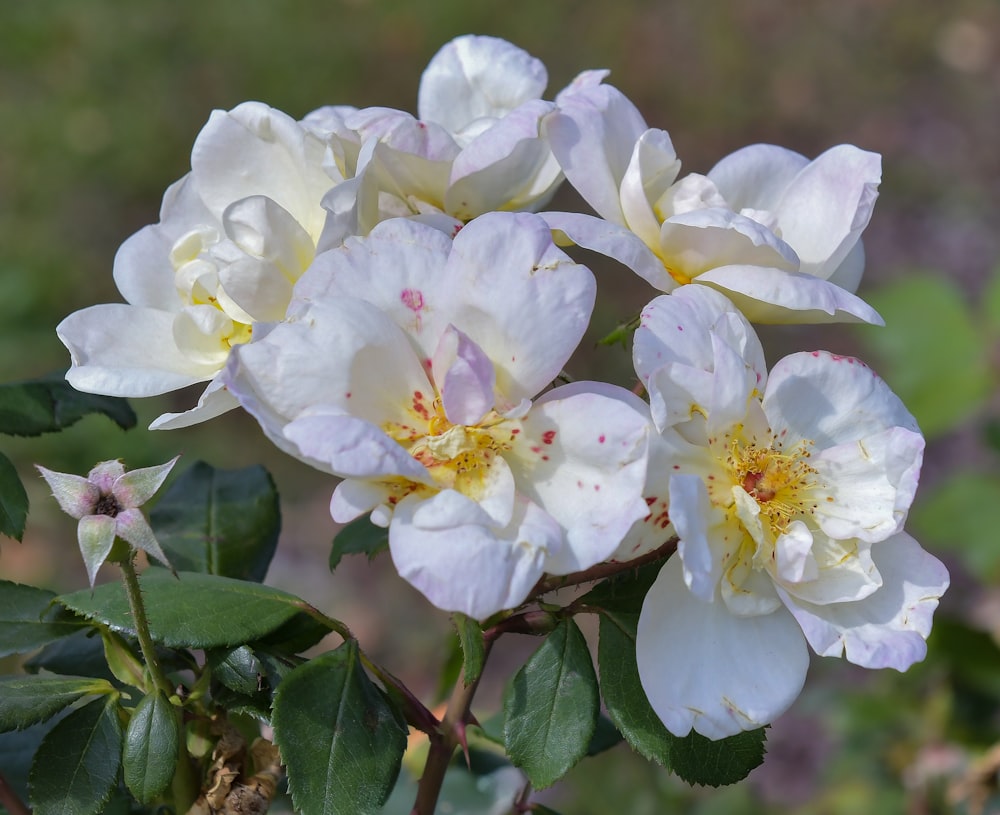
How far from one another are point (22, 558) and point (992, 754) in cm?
276

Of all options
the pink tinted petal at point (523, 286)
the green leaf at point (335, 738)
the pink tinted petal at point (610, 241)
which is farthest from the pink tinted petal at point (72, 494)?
the pink tinted petal at point (610, 241)

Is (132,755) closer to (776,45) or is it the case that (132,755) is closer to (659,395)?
(659,395)

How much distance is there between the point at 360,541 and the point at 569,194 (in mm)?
2978

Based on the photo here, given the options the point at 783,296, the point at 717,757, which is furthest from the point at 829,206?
the point at 717,757

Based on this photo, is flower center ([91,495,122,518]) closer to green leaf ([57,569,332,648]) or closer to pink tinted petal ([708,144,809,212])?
green leaf ([57,569,332,648])

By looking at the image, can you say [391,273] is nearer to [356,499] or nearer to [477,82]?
[356,499]

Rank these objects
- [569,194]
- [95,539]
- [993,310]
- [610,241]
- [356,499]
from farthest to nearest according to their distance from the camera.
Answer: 1. [569,194]
2. [993,310]
3. [610,241]
4. [356,499]
5. [95,539]

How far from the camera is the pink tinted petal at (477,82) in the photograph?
129cm

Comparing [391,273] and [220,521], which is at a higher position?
[391,273]

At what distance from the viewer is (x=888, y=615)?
0.99 metres

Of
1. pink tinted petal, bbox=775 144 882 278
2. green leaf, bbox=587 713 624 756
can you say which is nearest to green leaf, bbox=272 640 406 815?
green leaf, bbox=587 713 624 756

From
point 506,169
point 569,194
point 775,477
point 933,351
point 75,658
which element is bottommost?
point 569,194

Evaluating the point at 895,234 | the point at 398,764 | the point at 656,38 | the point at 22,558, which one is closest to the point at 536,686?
the point at 398,764

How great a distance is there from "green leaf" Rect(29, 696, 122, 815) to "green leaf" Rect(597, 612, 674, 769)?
0.43m
